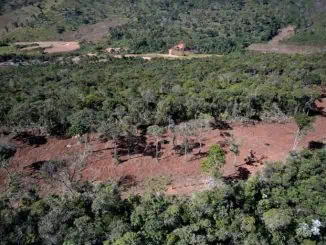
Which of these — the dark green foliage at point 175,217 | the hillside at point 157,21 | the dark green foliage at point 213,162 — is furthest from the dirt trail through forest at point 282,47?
the dark green foliage at point 175,217

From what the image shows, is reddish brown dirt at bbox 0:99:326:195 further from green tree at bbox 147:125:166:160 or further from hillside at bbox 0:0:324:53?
hillside at bbox 0:0:324:53

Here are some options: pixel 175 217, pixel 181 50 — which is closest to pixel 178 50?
pixel 181 50

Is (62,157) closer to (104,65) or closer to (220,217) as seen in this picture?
(220,217)

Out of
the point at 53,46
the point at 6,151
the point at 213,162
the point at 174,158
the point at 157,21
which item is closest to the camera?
the point at 213,162

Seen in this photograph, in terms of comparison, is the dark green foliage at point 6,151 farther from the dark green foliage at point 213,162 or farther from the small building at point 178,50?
the small building at point 178,50

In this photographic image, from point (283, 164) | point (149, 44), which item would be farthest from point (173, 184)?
point (149, 44)

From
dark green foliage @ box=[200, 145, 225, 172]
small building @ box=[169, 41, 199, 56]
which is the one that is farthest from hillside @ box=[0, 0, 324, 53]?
dark green foliage @ box=[200, 145, 225, 172]

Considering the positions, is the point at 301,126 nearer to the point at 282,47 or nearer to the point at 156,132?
the point at 156,132
